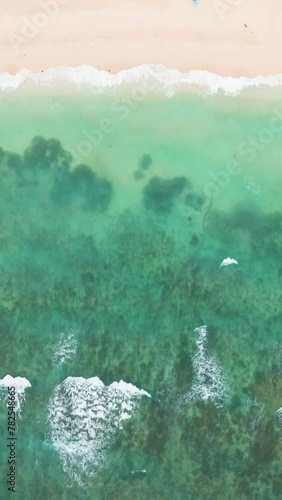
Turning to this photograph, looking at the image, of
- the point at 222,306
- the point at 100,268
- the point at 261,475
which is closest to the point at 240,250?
the point at 222,306

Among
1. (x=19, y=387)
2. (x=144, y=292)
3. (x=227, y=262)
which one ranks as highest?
(x=227, y=262)

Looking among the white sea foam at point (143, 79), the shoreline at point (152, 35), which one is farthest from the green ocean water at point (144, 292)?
the shoreline at point (152, 35)

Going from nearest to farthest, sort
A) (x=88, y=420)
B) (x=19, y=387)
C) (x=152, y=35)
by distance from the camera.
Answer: (x=88, y=420)
(x=19, y=387)
(x=152, y=35)

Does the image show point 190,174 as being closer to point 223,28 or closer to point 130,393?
point 223,28

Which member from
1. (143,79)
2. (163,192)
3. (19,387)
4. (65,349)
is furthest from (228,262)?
(19,387)

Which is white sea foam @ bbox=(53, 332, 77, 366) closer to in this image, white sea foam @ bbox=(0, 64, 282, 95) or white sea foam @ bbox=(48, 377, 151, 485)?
white sea foam @ bbox=(48, 377, 151, 485)

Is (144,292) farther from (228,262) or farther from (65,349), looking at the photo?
(65,349)

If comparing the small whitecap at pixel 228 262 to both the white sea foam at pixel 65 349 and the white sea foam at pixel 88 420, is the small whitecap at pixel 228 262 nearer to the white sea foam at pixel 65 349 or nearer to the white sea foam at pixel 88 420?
the white sea foam at pixel 88 420
